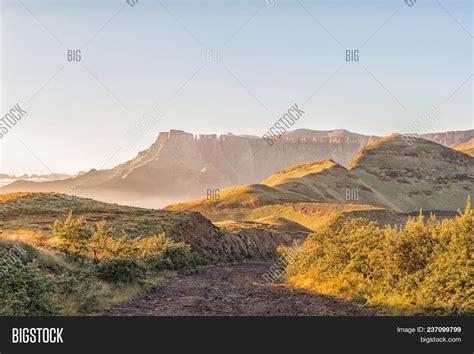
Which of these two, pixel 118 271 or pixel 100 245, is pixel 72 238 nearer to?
pixel 100 245

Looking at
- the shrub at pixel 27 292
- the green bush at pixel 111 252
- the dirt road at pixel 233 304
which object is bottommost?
the dirt road at pixel 233 304

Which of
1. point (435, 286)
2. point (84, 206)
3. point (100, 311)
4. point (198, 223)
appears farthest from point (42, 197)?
point (435, 286)

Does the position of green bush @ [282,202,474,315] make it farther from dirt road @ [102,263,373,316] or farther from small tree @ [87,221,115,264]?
small tree @ [87,221,115,264]

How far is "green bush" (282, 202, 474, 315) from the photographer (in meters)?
14.6

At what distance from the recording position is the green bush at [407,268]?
47.8ft

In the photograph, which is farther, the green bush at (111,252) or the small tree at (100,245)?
the small tree at (100,245)

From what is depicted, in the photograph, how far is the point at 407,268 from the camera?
17531mm

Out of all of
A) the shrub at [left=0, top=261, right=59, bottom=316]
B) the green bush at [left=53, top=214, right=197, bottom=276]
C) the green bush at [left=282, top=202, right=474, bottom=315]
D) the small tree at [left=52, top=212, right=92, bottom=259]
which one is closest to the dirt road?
the green bush at [left=282, top=202, right=474, bottom=315]

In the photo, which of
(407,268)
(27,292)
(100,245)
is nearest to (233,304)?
(407,268)

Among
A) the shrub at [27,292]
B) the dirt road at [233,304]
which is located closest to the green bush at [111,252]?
the dirt road at [233,304]

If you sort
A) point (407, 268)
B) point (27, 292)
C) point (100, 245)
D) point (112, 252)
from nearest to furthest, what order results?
point (27, 292), point (407, 268), point (112, 252), point (100, 245)

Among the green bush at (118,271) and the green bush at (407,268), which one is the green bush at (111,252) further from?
the green bush at (407,268)

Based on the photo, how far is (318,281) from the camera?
80.1 ft
